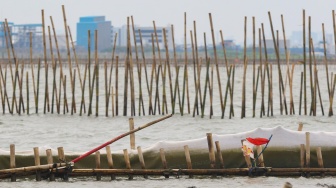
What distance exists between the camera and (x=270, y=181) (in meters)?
16.2

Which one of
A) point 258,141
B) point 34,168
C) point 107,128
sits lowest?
point 107,128

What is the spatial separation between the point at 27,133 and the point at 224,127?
18.2ft

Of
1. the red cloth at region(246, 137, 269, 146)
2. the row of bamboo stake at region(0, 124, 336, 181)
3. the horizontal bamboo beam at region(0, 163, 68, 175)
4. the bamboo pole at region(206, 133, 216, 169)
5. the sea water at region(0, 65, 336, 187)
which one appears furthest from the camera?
the sea water at region(0, 65, 336, 187)

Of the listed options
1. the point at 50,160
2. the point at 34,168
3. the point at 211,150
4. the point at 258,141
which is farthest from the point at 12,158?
the point at 258,141

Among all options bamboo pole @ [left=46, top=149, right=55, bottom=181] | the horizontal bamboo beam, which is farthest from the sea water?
the horizontal bamboo beam

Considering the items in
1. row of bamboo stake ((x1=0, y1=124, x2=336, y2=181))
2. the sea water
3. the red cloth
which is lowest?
the sea water

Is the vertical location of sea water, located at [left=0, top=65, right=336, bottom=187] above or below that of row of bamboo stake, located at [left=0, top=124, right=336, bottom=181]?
below

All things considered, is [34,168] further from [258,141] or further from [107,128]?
[107,128]

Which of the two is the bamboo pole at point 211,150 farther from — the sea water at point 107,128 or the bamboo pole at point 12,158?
the sea water at point 107,128

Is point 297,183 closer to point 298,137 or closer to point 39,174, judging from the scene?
point 298,137

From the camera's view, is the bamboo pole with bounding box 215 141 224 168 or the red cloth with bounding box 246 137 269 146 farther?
the red cloth with bounding box 246 137 269 146

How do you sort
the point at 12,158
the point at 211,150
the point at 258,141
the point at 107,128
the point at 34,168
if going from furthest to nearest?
the point at 107,128, the point at 258,141, the point at 211,150, the point at 12,158, the point at 34,168

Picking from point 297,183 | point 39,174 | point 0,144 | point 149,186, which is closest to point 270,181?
point 297,183

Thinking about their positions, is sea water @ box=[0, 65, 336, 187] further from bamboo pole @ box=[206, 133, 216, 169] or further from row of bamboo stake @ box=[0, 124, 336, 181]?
bamboo pole @ box=[206, 133, 216, 169]
